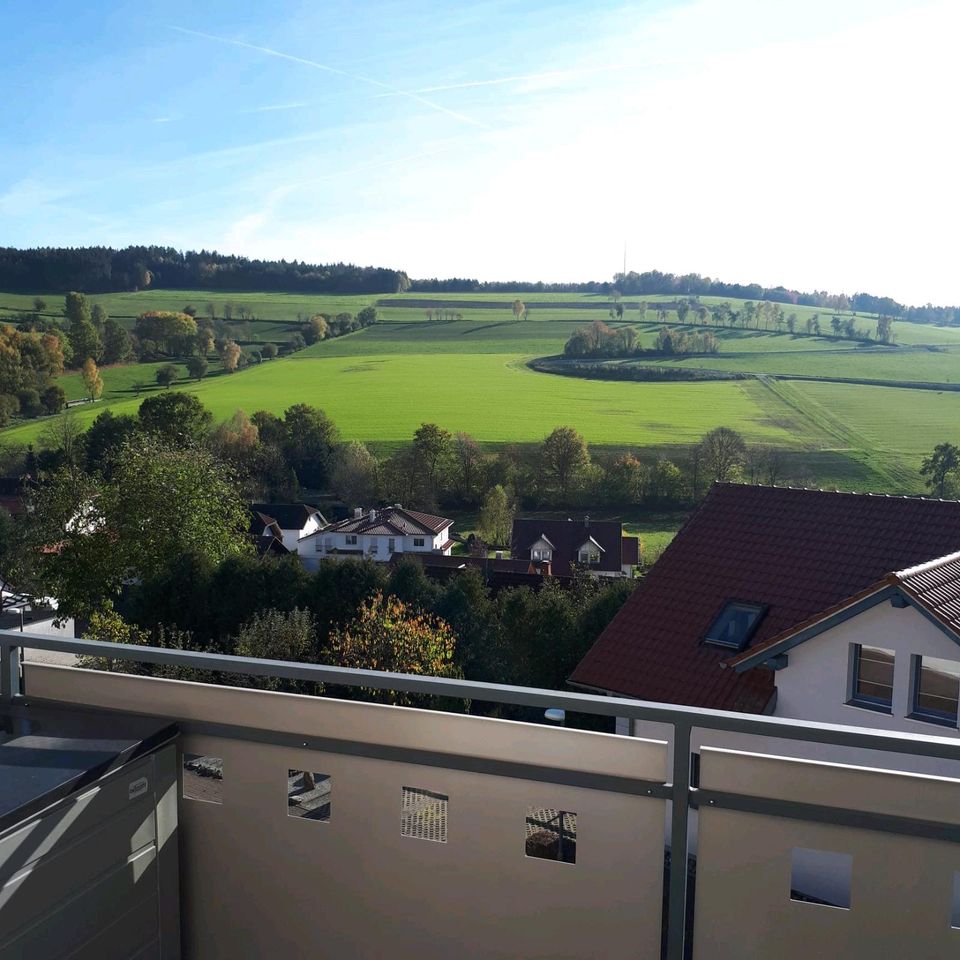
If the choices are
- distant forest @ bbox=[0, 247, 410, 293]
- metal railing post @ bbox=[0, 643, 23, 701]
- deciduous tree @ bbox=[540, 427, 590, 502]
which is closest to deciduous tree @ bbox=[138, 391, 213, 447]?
distant forest @ bbox=[0, 247, 410, 293]

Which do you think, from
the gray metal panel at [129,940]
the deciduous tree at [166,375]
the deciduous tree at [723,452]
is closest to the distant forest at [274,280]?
the deciduous tree at [166,375]

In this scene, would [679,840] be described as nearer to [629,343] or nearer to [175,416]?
[175,416]

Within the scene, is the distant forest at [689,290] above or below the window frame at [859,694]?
above

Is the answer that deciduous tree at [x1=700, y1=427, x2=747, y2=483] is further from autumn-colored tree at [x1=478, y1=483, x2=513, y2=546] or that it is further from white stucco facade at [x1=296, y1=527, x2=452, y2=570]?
white stucco facade at [x1=296, y1=527, x2=452, y2=570]

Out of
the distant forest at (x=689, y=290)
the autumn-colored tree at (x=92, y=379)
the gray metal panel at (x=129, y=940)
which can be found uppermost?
the distant forest at (x=689, y=290)

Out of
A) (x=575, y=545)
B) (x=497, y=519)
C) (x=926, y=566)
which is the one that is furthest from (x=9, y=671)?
(x=497, y=519)

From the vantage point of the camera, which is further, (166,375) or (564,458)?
(166,375)

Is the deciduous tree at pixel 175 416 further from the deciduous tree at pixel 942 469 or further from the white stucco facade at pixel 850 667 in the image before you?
the white stucco facade at pixel 850 667
